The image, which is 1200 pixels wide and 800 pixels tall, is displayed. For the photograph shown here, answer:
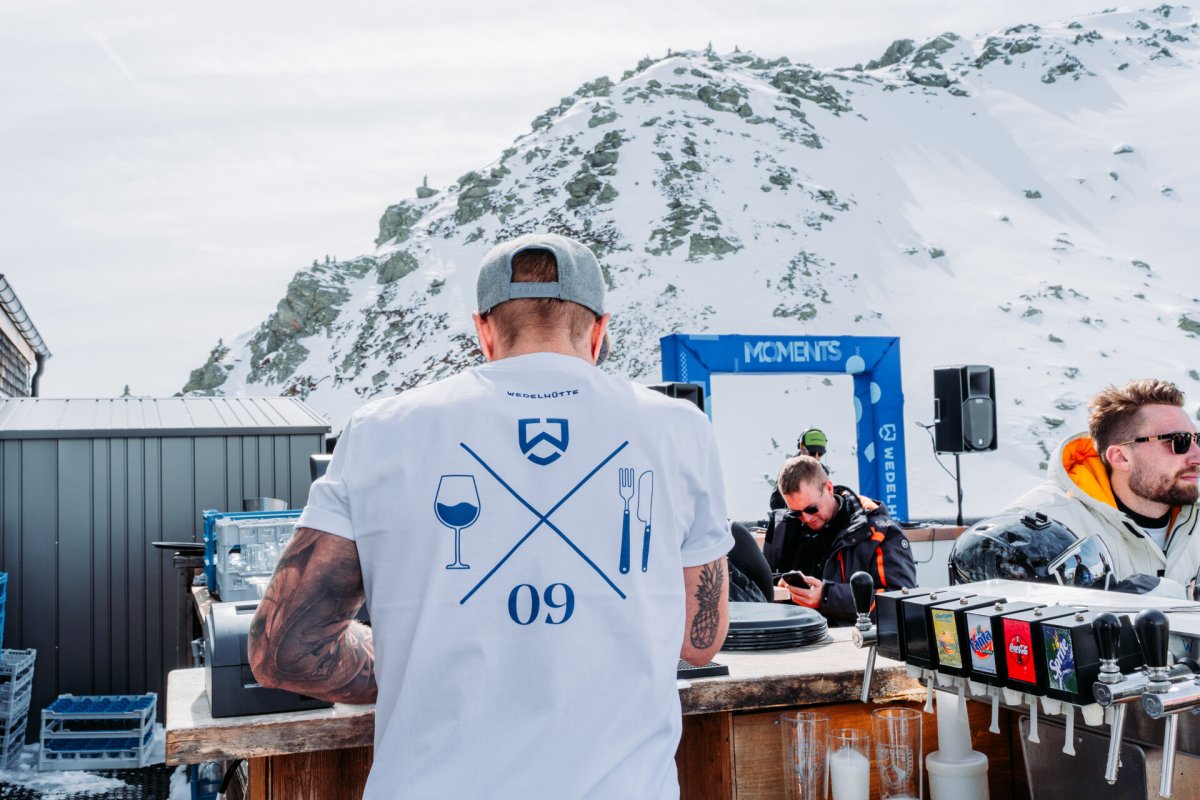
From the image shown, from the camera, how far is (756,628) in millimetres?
2336

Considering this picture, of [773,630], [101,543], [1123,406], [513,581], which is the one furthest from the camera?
[101,543]

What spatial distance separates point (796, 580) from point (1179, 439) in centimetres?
212

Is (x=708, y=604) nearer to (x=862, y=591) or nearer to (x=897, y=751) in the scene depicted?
(x=862, y=591)

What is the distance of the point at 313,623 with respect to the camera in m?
1.47

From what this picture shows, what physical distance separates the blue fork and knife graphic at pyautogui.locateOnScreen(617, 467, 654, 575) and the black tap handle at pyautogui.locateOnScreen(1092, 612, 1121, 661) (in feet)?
2.23

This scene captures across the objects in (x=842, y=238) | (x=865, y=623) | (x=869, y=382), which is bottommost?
(x=865, y=623)

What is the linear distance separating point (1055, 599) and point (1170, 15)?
8074cm

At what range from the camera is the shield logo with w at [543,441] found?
135 centimetres

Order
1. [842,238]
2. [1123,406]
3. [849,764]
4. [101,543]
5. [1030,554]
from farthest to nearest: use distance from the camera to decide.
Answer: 1. [842,238]
2. [101,543]
3. [1123,406]
4. [1030,554]
5. [849,764]

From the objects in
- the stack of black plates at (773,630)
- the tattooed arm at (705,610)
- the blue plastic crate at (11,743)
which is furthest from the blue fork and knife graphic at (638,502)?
the blue plastic crate at (11,743)

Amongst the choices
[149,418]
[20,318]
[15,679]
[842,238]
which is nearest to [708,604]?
[15,679]

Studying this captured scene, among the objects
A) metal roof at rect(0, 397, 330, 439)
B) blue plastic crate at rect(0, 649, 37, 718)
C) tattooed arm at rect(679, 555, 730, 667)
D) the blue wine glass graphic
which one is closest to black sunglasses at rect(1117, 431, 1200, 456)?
tattooed arm at rect(679, 555, 730, 667)

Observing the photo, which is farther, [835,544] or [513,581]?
[835,544]

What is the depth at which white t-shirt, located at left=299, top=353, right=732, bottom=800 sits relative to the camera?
1.31 metres
